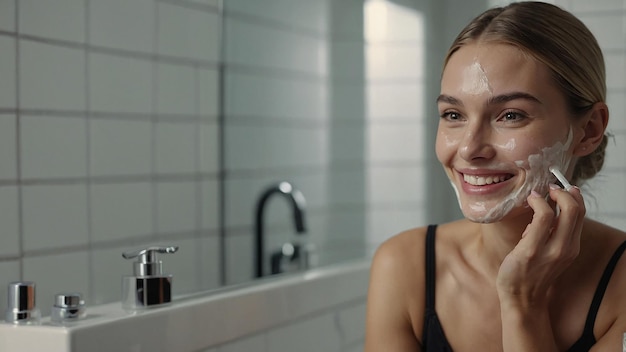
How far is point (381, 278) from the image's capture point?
1463mm

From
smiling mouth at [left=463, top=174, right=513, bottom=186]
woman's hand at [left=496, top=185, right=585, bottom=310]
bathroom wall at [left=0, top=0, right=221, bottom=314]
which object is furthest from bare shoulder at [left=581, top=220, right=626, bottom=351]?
bathroom wall at [left=0, top=0, right=221, bottom=314]

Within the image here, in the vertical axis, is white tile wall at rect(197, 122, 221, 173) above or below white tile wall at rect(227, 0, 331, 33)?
below

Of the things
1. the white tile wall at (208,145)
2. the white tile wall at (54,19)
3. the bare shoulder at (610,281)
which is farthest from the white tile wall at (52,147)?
the bare shoulder at (610,281)

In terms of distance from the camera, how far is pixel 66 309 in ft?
4.01

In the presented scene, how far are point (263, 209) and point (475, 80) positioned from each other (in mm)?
796

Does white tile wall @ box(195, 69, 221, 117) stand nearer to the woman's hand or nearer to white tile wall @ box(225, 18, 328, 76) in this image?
white tile wall @ box(225, 18, 328, 76)

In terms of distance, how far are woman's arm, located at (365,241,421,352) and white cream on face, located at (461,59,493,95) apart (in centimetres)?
33

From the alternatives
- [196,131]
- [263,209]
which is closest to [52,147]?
[196,131]

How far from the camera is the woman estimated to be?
1258 millimetres

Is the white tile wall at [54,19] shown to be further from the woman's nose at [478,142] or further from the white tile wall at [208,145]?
the woman's nose at [478,142]

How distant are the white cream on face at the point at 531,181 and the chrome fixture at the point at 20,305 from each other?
636mm

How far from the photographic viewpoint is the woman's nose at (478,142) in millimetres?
1265

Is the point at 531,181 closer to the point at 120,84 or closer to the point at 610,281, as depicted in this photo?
the point at 610,281

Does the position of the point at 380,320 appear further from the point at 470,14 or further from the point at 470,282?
the point at 470,14
